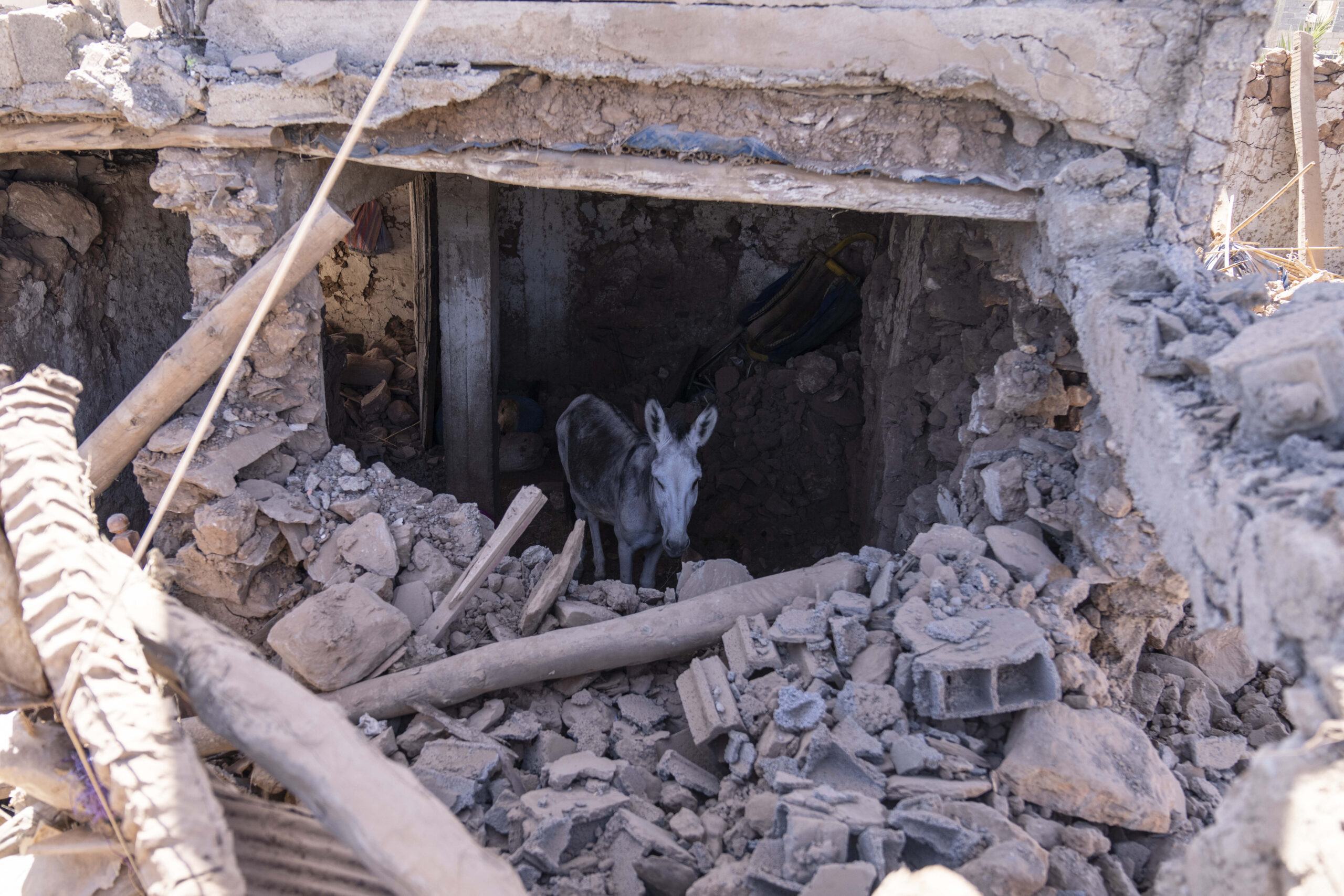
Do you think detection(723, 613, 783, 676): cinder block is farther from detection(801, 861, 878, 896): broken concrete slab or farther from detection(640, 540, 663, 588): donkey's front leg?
detection(640, 540, 663, 588): donkey's front leg

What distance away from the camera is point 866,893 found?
2393mm

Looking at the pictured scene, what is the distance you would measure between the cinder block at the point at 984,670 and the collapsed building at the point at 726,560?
2 cm

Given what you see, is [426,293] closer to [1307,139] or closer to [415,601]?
[415,601]

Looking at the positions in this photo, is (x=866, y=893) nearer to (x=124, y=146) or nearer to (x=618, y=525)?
(x=618, y=525)

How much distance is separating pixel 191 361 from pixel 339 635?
1.52 m

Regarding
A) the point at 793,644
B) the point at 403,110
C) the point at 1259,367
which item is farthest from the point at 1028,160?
the point at 403,110

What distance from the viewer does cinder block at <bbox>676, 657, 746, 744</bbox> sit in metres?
3.22

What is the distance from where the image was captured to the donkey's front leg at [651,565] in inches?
236

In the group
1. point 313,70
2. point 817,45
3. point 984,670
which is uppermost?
point 817,45

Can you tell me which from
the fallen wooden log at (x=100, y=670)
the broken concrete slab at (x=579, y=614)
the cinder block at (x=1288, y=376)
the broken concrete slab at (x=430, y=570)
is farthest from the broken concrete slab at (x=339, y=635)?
the cinder block at (x=1288, y=376)

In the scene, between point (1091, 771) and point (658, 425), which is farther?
point (658, 425)

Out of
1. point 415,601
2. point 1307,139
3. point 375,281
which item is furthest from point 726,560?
point 1307,139

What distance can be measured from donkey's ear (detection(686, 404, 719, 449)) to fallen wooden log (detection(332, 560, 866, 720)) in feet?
6.43

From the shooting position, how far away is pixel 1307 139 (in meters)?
7.64
